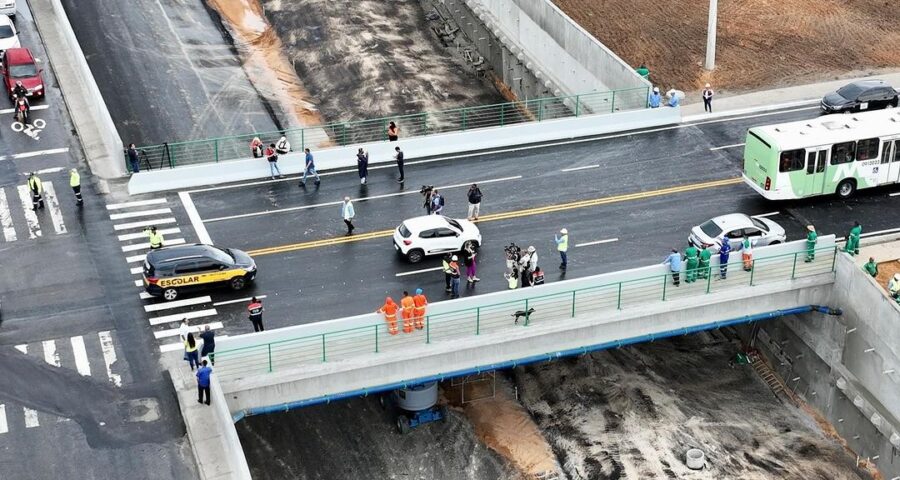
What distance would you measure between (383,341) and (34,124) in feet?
74.5

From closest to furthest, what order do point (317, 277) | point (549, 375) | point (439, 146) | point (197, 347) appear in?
point (197, 347)
point (317, 277)
point (549, 375)
point (439, 146)

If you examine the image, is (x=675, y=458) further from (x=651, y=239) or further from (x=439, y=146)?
(x=439, y=146)

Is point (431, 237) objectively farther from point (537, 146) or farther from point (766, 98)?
point (766, 98)

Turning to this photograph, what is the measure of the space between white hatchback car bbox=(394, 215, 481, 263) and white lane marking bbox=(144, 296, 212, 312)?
6793mm

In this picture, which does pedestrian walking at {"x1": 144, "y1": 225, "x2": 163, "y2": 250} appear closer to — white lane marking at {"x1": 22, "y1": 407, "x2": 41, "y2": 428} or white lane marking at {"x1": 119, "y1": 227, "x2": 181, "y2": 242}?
white lane marking at {"x1": 119, "y1": 227, "x2": 181, "y2": 242}

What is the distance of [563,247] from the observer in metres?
38.9

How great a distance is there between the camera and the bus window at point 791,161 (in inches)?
1672

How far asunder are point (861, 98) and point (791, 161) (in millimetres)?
9735

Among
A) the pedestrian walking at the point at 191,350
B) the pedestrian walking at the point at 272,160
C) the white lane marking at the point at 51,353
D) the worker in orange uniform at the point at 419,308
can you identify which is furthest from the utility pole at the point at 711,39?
the white lane marking at the point at 51,353

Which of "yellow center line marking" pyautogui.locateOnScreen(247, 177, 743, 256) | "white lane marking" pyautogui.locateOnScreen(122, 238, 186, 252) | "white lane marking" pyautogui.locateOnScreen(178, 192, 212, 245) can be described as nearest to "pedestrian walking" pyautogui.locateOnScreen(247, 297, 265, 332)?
"yellow center line marking" pyautogui.locateOnScreen(247, 177, 743, 256)

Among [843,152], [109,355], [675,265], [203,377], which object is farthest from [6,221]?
[843,152]

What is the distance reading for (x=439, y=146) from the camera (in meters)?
48.1

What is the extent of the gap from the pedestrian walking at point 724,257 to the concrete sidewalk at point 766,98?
1426 cm

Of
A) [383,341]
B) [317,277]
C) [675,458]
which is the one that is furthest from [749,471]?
[317,277]
